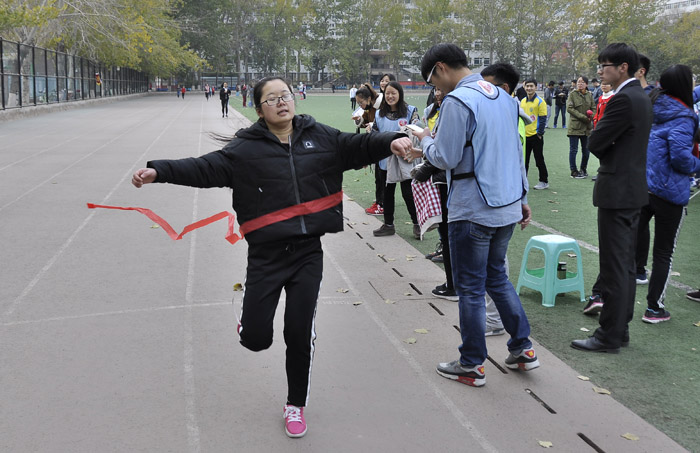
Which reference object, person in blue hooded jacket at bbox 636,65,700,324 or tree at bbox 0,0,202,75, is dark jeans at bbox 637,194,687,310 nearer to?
person in blue hooded jacket at bbox 636,65,700,324

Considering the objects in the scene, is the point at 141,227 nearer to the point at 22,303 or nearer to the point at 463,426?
the point at 22,303

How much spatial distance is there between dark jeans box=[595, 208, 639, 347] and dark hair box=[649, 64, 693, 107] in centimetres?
103

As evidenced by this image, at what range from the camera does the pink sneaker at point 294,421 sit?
369 cm

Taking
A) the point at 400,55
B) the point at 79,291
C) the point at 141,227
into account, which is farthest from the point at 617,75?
the point at 400,55

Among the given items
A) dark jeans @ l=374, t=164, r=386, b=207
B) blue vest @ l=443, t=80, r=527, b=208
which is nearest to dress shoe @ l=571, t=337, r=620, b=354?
blue vest @ l=443, t=80, r=527, b=208

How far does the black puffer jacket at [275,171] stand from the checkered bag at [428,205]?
8.26 feet

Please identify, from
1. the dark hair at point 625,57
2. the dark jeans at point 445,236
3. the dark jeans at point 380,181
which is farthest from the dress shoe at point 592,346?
the dark jeans at point 380,181

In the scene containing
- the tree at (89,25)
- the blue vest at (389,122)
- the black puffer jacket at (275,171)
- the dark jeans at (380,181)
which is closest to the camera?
the black puffer jacket at (275,171)

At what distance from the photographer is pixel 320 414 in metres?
3.98

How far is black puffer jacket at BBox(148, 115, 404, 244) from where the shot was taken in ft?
11.8

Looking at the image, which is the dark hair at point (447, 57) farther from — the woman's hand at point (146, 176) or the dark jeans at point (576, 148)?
the dark jeans at point (576, 148)

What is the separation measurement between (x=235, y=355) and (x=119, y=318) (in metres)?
1.22

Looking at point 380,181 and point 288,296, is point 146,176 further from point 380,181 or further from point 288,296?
point 380,181

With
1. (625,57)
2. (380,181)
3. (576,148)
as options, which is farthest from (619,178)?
(576,148)
